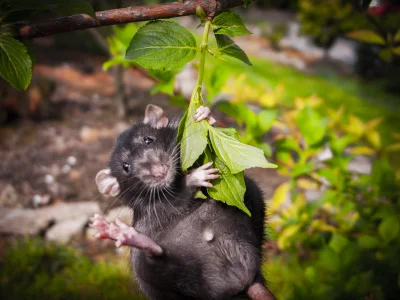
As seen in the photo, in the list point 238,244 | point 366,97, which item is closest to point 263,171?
point 238,244

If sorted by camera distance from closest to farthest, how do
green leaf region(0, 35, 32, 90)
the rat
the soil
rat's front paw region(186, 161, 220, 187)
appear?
green leaf region(0, 35, 32, 90), rat's front paw region(186, 161, 220, 187), the rat, the soil

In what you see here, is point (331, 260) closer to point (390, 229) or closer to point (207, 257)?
point (390, 229)

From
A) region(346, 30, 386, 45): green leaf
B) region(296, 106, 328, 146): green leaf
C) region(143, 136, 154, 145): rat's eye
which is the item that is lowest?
region(296, 106, 328, 146): green leaf

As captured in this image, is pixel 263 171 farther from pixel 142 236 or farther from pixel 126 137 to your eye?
pixel 142 236

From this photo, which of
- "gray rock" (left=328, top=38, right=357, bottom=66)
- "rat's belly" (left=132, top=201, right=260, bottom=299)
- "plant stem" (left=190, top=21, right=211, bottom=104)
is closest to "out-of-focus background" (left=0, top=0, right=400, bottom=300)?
"plant stem" (left=190, top=21, right=211, bottom=104)

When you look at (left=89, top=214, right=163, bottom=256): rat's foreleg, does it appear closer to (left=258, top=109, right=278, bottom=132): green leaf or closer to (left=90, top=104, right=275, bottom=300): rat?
(left=90, top=104, right=275, bottom=300): rat

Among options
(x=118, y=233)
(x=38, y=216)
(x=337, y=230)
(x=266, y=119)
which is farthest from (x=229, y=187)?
(x=38, y=216)

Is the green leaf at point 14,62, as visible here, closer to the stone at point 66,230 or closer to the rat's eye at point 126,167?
the rat's eye at point 126,167
